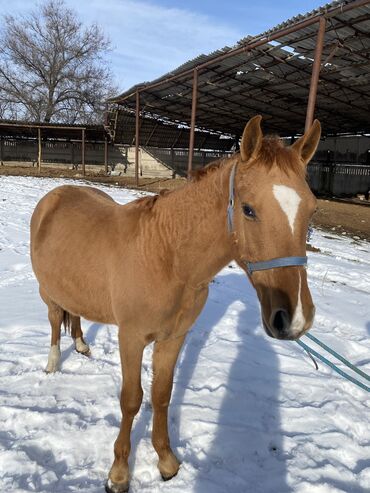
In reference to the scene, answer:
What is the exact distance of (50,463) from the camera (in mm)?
2086

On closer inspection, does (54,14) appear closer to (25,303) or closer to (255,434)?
(25,303)

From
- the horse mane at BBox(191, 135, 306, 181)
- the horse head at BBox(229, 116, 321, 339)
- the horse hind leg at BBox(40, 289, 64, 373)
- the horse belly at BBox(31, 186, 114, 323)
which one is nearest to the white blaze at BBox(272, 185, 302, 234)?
the horse head at BBox(229, 116, 321, 339)

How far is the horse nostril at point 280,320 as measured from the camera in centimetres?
138

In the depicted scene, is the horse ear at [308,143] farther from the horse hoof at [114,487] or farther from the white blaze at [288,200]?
the horse hoof at [114,487]

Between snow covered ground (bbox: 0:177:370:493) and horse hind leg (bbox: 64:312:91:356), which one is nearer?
snow covered ground (bbox: 0:177:370:493)

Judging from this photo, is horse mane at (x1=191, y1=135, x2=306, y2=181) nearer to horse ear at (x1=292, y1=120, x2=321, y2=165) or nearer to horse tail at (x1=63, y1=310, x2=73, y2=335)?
horse ear at (x1=292, y1=120, x2=321, y2=165)

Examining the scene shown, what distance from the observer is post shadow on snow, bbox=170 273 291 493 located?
6.79 feet

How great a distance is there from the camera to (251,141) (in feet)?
5.04

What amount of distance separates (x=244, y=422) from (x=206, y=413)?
0.89 ft

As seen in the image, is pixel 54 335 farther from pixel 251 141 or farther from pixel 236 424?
pixel 251 141

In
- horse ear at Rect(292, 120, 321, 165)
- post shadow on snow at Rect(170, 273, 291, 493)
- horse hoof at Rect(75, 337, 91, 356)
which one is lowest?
post shadow on snow at Rect(170, 273, 291, 493)

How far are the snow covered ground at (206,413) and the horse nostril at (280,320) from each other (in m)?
1.20

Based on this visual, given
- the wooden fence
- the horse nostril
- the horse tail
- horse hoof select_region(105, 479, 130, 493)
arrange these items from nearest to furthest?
1. the horse nostril
2. horse hoof select_region(105, 479, 130, 493)
3. the horse tail
4. the wooden fence

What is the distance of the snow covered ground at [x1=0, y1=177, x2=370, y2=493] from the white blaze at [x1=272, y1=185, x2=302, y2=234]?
1583 mm
